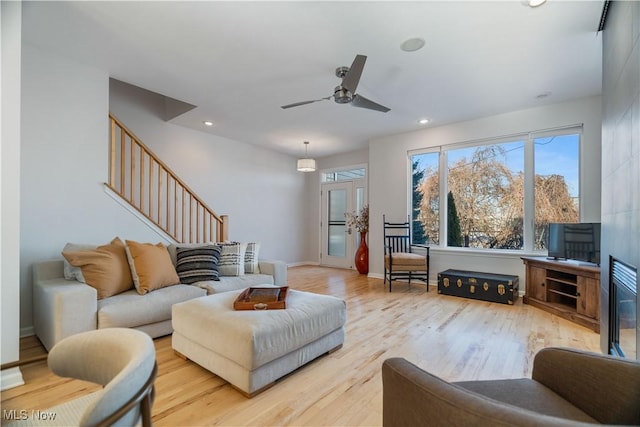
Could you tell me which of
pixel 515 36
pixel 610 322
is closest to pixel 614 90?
pixel 515 36

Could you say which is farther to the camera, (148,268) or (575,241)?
(575,241)

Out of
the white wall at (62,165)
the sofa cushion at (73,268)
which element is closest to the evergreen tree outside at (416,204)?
the white wall at (62,165)

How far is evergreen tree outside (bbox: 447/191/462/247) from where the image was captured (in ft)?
15.4

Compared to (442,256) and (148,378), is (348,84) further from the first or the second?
(442,256)

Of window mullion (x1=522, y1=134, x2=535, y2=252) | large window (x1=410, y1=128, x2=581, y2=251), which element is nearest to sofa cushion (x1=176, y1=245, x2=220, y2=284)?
large window (x1=410, y1=128, x2=581, y2=251)

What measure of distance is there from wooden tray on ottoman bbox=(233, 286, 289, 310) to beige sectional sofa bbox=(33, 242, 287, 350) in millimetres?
813

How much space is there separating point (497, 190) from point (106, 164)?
5.14m

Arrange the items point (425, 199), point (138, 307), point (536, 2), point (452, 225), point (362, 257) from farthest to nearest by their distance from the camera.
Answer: point (362, 257), point (425, 199), point (452, 225), point (138, 307), point (536, 2)

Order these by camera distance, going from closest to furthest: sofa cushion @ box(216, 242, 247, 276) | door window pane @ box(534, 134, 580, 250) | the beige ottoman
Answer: the beige ottoman < sofa cushion @ box(216, 242, 247, 276) < door window pane @ box(534, 134, 580, 250)

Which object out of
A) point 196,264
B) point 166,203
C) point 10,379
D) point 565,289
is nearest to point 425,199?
point 565,289

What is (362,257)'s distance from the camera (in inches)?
234

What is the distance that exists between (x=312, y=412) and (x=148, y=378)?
1.24 metres

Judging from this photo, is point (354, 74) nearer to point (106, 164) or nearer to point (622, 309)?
point (622, 309)

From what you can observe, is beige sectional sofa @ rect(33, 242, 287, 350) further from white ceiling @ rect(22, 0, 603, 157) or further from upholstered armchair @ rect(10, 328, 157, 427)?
white ceiling @ rect(22, 0, 603, 157)
